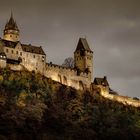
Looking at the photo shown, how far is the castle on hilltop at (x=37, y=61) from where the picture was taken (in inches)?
5374

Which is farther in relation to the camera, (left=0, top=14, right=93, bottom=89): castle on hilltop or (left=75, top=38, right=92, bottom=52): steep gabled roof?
(left=75, top=38, right=92, bottom=52): steep gabled roof

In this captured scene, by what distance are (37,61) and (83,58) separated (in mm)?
18445

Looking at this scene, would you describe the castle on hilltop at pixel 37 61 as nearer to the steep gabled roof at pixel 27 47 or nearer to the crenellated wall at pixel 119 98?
the steep gabled roof at pixel 27 47

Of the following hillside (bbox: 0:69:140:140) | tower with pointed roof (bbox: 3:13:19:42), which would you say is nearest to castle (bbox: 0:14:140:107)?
tower with pointed roof (bbox: 3:13:19:42)

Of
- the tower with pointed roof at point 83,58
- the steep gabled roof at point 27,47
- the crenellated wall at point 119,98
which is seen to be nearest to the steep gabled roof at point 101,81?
the crenellated wall at point 119,98

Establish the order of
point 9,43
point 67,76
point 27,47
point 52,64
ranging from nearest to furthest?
point 9,43 → point 27,47 → point 52,64 → point 67,76

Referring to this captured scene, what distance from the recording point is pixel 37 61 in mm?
140375

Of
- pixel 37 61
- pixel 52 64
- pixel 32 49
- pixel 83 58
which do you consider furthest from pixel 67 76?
pixel 83 58

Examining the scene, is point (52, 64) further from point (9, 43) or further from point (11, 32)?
point (11, 32)

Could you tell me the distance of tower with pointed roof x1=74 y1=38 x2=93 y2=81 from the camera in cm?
15199

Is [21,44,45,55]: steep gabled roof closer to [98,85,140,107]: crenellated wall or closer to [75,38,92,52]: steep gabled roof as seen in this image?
[75,38,92,52]: steep gabled roof

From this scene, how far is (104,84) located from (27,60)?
23603 mm

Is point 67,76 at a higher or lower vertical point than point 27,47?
lower

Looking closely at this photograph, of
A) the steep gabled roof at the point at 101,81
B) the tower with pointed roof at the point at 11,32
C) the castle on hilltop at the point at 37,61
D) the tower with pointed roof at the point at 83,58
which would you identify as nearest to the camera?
the castle on hilltop at the point at 37,61
